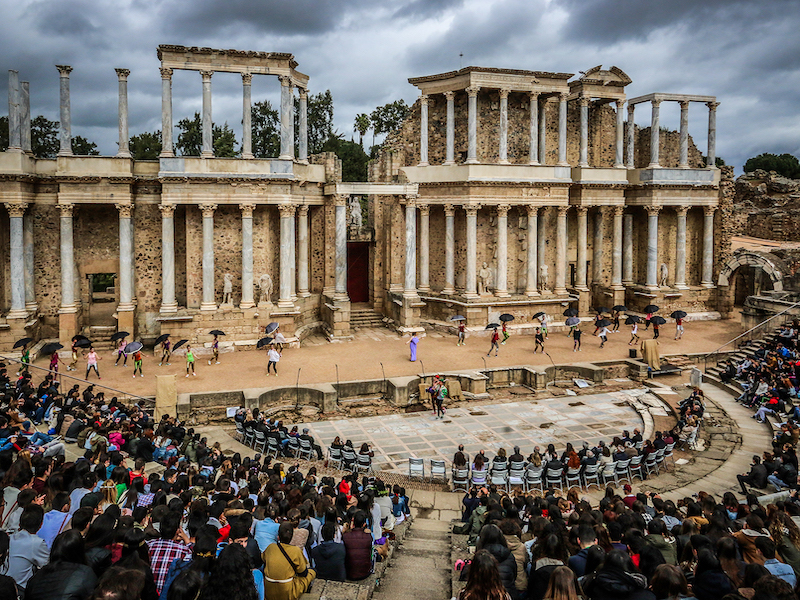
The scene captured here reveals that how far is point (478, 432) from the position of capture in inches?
803

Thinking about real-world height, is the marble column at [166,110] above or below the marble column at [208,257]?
above

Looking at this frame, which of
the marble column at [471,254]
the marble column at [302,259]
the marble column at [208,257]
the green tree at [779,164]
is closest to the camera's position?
the marble column at [208,257]

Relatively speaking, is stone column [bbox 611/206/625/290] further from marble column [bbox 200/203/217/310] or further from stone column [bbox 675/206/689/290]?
marble column [bbox 200/203/217/310]

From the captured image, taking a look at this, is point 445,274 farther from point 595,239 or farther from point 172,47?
point 172,47

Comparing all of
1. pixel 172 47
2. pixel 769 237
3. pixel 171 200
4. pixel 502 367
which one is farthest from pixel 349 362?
pixel 769 237

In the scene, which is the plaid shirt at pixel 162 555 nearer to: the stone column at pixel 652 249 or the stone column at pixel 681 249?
the stone column at pixel 652 249

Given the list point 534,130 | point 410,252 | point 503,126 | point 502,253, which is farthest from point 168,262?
point 534,130

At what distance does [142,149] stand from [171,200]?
88.6 feet

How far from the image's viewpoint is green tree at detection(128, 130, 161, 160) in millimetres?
51156

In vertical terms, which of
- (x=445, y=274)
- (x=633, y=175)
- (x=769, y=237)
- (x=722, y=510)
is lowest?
(x=722, y=510)

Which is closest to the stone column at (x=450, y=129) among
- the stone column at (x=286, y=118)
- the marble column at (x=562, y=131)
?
the marble column at (x=562, y=131)

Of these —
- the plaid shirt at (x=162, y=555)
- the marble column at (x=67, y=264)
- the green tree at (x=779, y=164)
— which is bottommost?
the plaid shirt at (x=162, y=555)

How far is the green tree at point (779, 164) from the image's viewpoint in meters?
62.9

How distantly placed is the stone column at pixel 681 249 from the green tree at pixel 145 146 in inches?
1605
